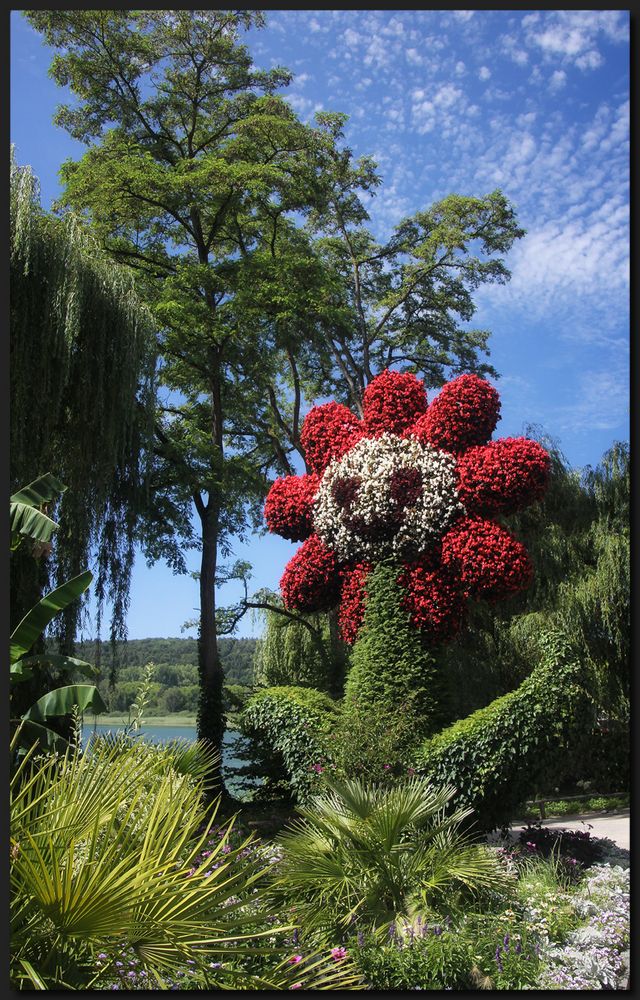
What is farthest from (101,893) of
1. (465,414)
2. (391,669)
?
(465,414)

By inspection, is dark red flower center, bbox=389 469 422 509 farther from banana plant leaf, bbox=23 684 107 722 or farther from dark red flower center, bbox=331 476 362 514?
banana plant leaf, bbox=23 684 107 722

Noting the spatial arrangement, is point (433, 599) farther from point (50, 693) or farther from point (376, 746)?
point (50, 693)

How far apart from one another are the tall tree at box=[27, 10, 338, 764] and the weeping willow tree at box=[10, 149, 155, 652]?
7.87 ft

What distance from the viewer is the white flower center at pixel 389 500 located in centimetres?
968

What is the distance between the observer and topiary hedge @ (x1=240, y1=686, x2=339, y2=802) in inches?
371

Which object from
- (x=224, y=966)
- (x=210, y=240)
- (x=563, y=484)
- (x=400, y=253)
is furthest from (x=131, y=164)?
(x=224, y=966)

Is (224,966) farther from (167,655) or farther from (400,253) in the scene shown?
(400,253)

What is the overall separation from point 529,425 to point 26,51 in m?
11.9

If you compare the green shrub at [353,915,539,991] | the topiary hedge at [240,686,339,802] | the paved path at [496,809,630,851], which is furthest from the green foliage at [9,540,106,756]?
the paved path at [496,809,630,851]

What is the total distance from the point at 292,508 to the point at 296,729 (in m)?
2.86

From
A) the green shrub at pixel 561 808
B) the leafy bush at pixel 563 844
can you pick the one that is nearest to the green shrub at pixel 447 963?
the leafy bush at pixel 563 844

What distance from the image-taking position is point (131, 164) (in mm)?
16062

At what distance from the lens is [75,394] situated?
39.7ft

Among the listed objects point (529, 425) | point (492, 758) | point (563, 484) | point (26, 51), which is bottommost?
point (492, 758)
